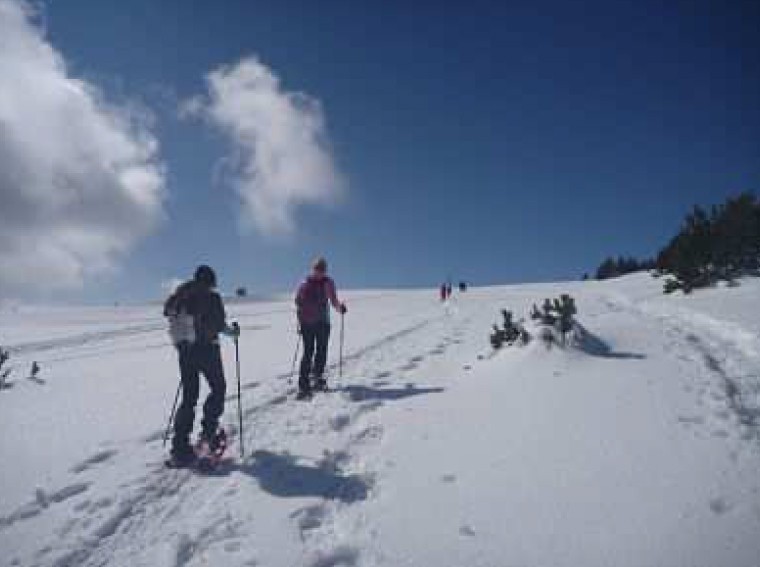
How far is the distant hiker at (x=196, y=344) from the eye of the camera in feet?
18.3

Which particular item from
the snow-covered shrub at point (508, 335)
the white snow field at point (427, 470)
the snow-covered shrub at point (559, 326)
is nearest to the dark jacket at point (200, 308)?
the white snow field at point (427, 470)

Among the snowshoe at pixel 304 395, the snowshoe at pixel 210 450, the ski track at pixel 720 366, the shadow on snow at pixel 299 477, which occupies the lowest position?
the shadow on snow at pixel 299 477

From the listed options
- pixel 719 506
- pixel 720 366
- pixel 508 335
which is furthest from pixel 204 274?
pixel 720 366

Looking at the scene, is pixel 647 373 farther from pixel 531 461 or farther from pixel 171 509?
pixel 171 509

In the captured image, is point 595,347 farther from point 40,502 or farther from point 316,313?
point 40,502

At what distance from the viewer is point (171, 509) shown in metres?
4.42

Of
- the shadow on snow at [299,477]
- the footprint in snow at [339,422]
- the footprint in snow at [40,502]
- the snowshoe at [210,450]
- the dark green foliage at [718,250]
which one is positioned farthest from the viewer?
the dark green foliage at [718,250]

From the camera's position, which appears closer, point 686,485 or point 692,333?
point 686,485

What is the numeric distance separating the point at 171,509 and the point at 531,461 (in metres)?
3.61

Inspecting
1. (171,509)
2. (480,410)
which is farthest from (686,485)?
(171,509)

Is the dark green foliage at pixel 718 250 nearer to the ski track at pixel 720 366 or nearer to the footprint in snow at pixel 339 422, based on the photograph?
the ski track at pixel 720 366

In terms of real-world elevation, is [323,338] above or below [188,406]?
above

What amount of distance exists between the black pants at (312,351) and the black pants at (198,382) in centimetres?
243

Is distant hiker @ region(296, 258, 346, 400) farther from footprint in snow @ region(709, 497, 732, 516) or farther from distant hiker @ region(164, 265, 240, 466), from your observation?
footprint in snow @ region(709, 497, 732, 516)
